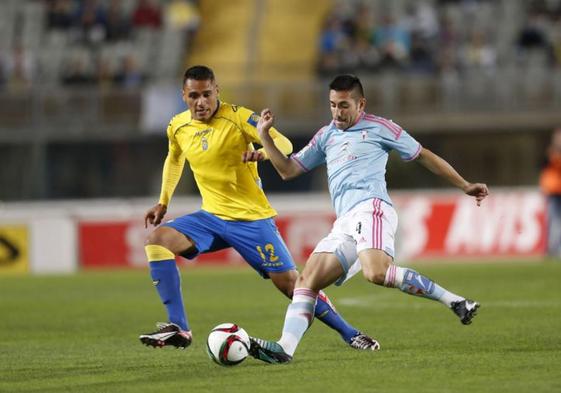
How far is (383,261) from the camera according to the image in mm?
9414

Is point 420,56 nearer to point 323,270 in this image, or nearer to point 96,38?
point 96,38

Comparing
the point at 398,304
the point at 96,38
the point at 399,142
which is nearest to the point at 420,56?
the point at 96,38

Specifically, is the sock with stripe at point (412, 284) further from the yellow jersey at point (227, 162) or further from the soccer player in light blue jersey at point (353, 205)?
the yellow jersey at point (227, 162)

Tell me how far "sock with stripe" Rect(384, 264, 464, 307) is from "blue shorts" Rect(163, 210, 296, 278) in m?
1.32

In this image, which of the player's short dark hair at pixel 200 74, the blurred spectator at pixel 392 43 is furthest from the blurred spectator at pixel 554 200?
the player's short dark hair at pixel 200 74

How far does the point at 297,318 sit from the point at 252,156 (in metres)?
1.13

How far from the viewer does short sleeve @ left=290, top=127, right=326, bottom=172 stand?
32.5 ft

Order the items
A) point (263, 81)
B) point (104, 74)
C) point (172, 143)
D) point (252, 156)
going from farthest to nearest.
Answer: point (104, 74) → point (263, 81) → point (172, 143) → point (252, 156)

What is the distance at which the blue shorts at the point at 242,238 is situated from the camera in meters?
10.5

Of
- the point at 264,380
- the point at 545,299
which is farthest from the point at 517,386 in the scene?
the point at 545,299

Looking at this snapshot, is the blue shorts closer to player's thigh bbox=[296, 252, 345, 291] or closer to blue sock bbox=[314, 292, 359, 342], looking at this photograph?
blue sock bbox=[314, 292, 359, 342]

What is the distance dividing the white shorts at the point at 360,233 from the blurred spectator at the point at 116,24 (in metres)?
22.2

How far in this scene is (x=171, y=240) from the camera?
10391mm

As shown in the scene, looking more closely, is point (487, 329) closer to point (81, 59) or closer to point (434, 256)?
point (434, 256)
